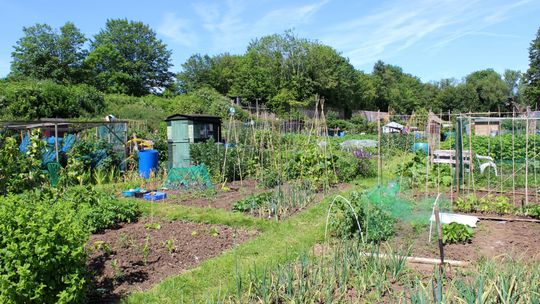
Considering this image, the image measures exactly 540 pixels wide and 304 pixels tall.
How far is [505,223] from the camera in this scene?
6.48 m

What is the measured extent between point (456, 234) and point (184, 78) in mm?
59010

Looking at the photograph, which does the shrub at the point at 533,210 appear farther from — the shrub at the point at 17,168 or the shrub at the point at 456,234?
the shrub at the point at 17,168

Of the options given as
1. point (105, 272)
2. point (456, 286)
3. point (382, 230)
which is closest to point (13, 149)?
point (105, 272)

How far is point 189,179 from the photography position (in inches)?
398

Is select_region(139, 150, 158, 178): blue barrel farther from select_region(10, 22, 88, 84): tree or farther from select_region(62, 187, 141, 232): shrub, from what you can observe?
select_region(10, 22, 88, 84): tree

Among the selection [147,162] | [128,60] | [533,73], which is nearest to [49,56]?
[128,60]

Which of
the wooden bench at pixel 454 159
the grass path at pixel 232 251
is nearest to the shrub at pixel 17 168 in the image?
the grass path at pixel 232 251

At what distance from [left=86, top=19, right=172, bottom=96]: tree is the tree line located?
115 mm

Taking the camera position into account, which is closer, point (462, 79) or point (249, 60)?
point (249, 60)

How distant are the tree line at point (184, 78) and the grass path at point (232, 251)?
18766 mm

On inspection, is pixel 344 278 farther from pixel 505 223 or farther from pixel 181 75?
pixel 181 75

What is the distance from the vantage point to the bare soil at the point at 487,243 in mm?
4922

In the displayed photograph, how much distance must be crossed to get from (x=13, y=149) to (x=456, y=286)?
17.0 ft

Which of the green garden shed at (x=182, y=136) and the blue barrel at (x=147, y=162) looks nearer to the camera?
the blue barrel at (x=147, y=162)
